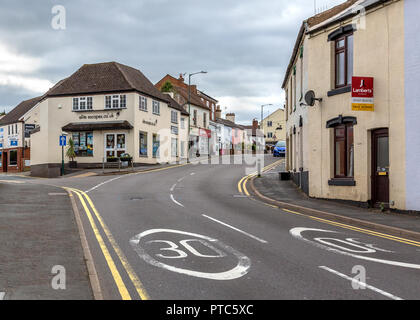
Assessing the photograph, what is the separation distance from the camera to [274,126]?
104250 mm

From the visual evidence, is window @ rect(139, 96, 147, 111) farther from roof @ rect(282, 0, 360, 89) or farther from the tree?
roof @ rect(282, 0, 360, 89)

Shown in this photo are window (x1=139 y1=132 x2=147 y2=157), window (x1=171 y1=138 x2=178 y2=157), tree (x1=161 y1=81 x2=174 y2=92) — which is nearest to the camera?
window (x1=139 y1=132 x2=147 y2=157)

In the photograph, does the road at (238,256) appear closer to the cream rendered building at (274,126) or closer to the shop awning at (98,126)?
the shop awning at (98,126)

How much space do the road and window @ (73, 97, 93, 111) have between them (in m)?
28.8

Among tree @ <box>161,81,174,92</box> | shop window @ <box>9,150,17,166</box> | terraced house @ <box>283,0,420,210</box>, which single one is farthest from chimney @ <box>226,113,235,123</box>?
terraced house @ <box>283,0,420,210</box>

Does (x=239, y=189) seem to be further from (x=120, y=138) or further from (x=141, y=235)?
(x=120, y=138)

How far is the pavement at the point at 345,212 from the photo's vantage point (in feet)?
40.0

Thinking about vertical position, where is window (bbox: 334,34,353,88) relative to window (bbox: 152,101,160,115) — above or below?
below

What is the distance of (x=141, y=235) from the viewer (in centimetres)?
1063

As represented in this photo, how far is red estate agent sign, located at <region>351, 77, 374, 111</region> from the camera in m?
16.0

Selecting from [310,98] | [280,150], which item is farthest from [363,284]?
[280,150]

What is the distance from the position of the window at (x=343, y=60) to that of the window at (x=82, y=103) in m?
30.0

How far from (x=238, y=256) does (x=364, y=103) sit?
32.8 ft

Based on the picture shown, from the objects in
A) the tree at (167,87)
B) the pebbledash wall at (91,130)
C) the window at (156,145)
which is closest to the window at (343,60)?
the pebbledash wall at (91,130)
